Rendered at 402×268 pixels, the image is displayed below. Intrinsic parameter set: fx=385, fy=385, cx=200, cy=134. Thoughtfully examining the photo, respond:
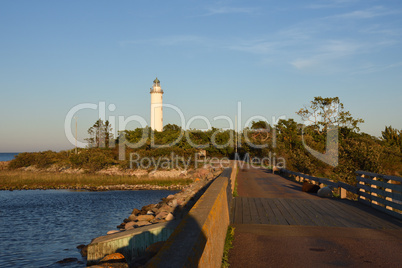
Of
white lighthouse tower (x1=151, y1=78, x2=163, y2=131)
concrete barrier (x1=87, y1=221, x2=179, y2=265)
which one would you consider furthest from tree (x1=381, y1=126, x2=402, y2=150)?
white lighthouse tower (x1=151, y1=78, x2=163, y2=131)

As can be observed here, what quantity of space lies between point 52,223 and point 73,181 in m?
28.1

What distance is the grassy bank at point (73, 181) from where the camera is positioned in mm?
47812

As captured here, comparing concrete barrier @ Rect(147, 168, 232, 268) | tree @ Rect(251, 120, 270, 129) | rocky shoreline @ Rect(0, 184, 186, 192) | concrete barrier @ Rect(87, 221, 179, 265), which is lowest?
rocky shoreline @ Rect(0, 184, 186, 192)

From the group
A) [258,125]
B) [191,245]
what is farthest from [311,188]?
[258,125]

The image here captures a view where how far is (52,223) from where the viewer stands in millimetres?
23203

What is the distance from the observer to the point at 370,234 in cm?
908

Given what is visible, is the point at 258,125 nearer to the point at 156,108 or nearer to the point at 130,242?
the point at 156,108

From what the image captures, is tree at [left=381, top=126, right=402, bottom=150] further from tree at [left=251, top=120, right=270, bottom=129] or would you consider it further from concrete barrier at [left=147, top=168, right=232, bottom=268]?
tree at [left=251, top=120, right=270, bottom=129]

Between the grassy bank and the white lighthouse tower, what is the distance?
29278mm

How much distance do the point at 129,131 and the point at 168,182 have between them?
131 ft

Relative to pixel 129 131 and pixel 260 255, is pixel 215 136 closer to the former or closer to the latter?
pixel 129 131

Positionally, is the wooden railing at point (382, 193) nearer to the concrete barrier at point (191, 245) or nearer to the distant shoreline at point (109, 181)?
the concrete barrier at point (191, 245)

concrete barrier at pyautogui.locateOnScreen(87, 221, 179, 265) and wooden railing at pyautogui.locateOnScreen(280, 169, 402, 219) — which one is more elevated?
wooden railing at pyautogui.locateOnScreen(280, 169, 402, 219)

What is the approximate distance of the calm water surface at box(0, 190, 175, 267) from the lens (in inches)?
615
